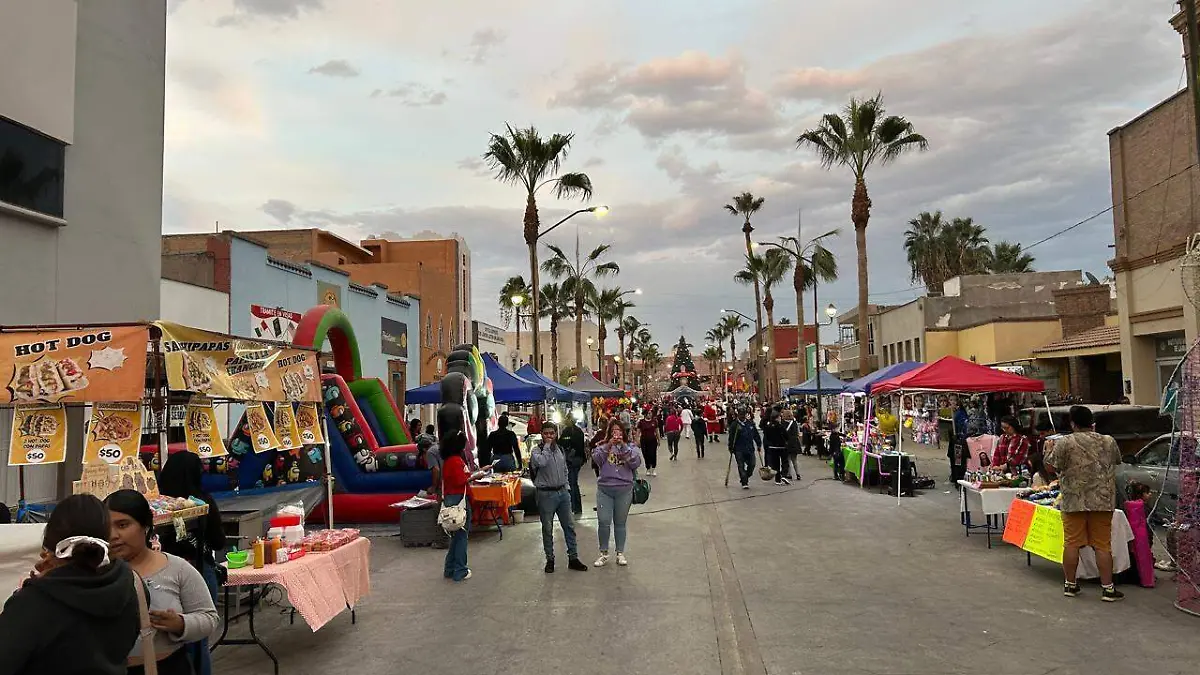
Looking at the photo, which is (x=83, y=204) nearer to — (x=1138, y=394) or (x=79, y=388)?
(x=79, y=388)

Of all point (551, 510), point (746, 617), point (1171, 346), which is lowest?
point (746, 617)

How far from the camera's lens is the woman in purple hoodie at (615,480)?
29.3ft

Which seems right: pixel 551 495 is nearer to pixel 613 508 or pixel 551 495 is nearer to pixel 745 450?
pixel 613 508

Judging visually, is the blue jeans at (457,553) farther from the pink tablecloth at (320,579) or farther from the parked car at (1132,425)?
the parked car at (1132,425)

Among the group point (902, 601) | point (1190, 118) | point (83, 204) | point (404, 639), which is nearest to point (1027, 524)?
point (902, 601)

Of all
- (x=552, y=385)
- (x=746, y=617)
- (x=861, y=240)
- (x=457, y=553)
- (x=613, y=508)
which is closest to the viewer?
(x=746, y=617)

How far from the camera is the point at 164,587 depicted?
348cm

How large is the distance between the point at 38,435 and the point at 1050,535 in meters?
9.76

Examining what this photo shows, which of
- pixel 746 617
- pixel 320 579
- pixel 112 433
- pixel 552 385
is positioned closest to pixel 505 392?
pixel 552 385

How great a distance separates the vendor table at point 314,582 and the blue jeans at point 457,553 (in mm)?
1638

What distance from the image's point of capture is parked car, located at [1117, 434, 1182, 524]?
9.80m

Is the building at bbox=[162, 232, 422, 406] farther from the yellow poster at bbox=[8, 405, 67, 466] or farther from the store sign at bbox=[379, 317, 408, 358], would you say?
the yellow poster at bbox=[8, 405, 67, 466]

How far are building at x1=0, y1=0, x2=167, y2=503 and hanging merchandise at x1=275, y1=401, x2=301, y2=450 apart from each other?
4003mm

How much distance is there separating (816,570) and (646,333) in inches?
4720
